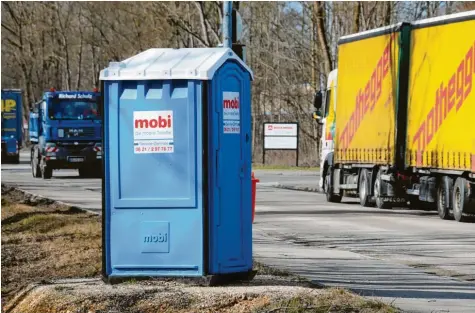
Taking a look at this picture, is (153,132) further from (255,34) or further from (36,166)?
(255,34)

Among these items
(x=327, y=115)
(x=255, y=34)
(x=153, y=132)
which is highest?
(x=255, y=34)

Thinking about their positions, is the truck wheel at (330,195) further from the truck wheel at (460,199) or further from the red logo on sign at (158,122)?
the red logo on sign at (158,122)

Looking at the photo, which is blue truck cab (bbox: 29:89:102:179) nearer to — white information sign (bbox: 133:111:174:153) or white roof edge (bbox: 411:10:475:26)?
white roof edge (bbox: 411:10:475:26)

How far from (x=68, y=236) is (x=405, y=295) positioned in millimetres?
8104

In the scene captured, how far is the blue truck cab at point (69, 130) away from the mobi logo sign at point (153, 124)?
1199 inches

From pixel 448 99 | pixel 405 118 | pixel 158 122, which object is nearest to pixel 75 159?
pixel 405 118

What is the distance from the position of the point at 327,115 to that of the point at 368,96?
3.59m

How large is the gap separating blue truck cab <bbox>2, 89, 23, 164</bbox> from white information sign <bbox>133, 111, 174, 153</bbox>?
50.2 m

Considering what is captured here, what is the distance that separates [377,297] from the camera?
11.5 m

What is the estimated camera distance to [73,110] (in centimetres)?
4278

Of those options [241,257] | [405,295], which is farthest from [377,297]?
[241,257]

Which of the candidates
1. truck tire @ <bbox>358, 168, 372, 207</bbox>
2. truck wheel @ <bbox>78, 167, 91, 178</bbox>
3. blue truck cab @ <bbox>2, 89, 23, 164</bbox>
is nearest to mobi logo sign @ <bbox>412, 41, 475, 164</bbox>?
truck tire @ <bbox>358, 168, 372, 207</bbox>

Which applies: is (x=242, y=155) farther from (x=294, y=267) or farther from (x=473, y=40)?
(x=473, y=40)

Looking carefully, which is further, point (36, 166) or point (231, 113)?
point (36, 166)
